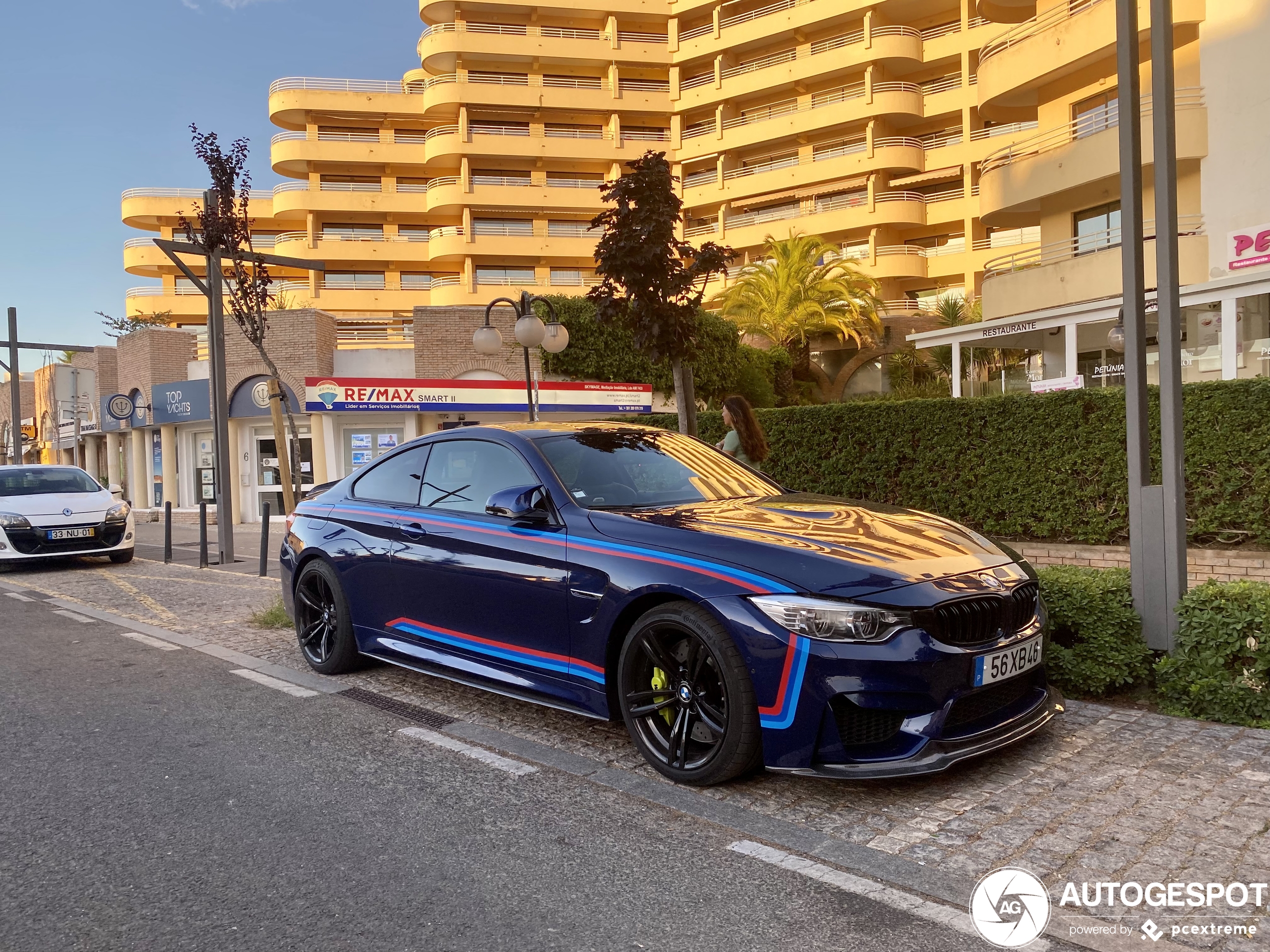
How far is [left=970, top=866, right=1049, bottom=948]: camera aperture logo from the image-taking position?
2756 millimetres

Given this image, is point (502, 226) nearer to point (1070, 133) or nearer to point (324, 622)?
point (1070, 133)

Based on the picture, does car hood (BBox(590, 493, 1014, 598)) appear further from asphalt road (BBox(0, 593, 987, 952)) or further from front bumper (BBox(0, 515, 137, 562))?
front bumper (BBox(0, 515, 137, 562))

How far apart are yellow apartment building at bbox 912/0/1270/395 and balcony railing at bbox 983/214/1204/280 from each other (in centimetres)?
4

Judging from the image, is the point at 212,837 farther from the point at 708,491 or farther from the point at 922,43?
the point at 922,43

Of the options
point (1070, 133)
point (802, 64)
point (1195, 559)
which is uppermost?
point (802, 64)

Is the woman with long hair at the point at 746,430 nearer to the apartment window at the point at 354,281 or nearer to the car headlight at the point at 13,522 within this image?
the car headlight at the point at 13,522

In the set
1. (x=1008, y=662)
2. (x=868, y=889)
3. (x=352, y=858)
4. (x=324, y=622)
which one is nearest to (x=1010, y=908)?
(x=868, y=889)

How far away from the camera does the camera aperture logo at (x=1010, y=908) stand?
276cm

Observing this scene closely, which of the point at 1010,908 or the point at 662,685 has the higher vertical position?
the point at 662,685

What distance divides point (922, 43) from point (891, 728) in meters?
51.4

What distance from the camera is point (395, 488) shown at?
585 cm

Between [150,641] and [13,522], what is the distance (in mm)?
7186

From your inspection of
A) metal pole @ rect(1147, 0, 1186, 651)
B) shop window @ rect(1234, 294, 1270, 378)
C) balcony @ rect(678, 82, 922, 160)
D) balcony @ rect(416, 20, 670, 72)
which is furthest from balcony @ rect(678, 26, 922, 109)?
metal pole @ rect(1147, 0, 1186, 651)

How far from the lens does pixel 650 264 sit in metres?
8.91
